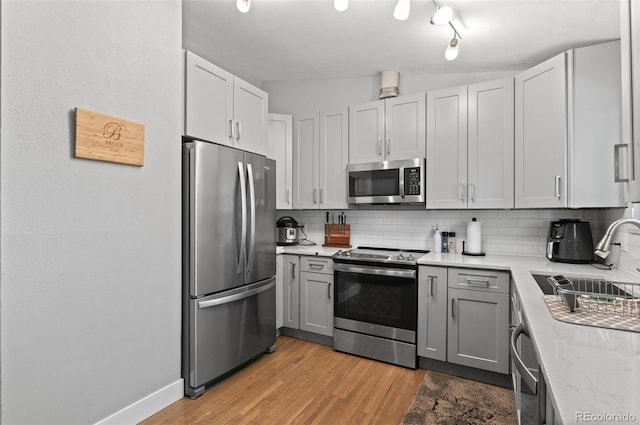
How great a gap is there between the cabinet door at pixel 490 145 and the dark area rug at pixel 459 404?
54.1 inches

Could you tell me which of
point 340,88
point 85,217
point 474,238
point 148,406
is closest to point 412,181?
point 474,238

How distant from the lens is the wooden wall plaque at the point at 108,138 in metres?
1.73

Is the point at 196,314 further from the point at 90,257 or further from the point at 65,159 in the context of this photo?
the point at 65,159

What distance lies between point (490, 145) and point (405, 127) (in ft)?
2.40

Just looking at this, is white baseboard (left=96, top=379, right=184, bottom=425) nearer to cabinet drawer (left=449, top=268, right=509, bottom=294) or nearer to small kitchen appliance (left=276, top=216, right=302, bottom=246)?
small kitchen appliance (left=276, top=216, right=302, bottom=246)

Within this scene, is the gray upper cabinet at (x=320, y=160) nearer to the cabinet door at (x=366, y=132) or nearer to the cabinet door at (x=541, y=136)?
the cabinet door at (x=366, y=132)

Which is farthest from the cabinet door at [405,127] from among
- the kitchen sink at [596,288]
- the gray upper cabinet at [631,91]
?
the gray upper cabinet at [631,91]

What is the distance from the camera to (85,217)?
69.4 inches

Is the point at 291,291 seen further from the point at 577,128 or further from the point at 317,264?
the point at 577,128

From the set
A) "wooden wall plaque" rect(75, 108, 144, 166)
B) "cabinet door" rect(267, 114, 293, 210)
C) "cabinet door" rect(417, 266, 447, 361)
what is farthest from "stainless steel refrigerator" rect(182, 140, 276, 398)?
"cabinet door" rect(417, 266, 447, 361)

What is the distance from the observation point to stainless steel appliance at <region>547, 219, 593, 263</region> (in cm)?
243

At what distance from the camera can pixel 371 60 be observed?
3.14 m

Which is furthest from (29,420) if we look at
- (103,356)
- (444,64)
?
(444,64)

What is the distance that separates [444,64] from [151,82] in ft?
7.89
